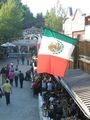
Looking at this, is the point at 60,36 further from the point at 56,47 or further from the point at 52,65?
the point at 52,65

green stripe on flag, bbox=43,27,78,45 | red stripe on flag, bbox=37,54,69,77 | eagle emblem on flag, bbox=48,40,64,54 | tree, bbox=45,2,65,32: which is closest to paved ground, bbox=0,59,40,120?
red stripe on flag, bbox=37,54,69,77

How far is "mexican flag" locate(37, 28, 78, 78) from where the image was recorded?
52.2 ft

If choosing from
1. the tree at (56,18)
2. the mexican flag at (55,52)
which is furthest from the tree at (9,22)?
the mexican flag at (55,52)

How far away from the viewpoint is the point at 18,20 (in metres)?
73.8

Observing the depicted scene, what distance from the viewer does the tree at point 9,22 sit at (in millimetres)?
68500

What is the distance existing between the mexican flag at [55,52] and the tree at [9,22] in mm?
51863

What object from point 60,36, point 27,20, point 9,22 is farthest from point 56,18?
point 60,36

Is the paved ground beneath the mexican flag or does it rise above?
beneath

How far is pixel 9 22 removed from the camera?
7050 centimetres

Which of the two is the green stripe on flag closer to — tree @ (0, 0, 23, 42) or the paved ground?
the paved ground

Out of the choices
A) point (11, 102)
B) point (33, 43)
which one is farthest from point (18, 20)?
point (11, 102)

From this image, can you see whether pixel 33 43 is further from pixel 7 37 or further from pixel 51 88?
pixel 51 88

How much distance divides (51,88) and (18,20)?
49362mm

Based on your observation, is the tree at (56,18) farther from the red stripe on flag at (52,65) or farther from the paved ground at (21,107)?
the red stripe on flag at (52,65)
